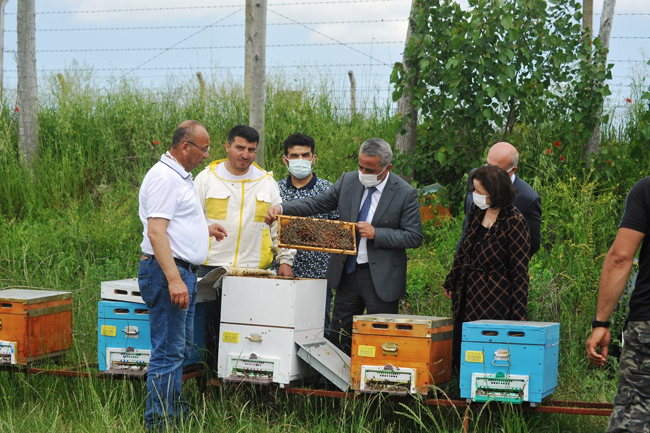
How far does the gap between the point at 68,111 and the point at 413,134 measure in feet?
19.8

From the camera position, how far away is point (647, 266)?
3309 mm

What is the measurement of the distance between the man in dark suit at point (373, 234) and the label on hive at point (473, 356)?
38.4 inches

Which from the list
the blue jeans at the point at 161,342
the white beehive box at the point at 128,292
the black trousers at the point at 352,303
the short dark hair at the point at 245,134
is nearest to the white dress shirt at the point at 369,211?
the black trousers at the point at 352,303

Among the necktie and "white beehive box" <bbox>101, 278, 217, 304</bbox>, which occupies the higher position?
the necktie

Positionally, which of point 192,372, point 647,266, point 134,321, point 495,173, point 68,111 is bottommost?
point 192,372

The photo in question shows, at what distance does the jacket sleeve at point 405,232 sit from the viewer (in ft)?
16.0

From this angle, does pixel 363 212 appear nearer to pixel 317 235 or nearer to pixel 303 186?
pixel 317 235

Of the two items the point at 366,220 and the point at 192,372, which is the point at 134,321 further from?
the point at 366,220

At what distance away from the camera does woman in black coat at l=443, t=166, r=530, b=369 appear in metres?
4.49

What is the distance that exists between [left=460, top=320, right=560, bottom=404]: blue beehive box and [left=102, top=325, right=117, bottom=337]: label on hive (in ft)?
8.56

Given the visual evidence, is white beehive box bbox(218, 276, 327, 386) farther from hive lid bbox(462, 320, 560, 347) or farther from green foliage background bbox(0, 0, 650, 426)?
hive lid bbox(462, 320, 560, 347)

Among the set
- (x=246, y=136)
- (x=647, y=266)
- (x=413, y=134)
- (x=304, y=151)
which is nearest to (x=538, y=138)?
(x=413, y=134)

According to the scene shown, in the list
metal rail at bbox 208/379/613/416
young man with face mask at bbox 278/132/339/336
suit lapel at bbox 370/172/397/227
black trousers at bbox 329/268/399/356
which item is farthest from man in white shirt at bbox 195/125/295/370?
metal rail at bbox 208/379/613/416

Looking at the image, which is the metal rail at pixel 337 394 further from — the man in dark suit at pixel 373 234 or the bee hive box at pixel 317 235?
the bee hive box at pixel 317 235
